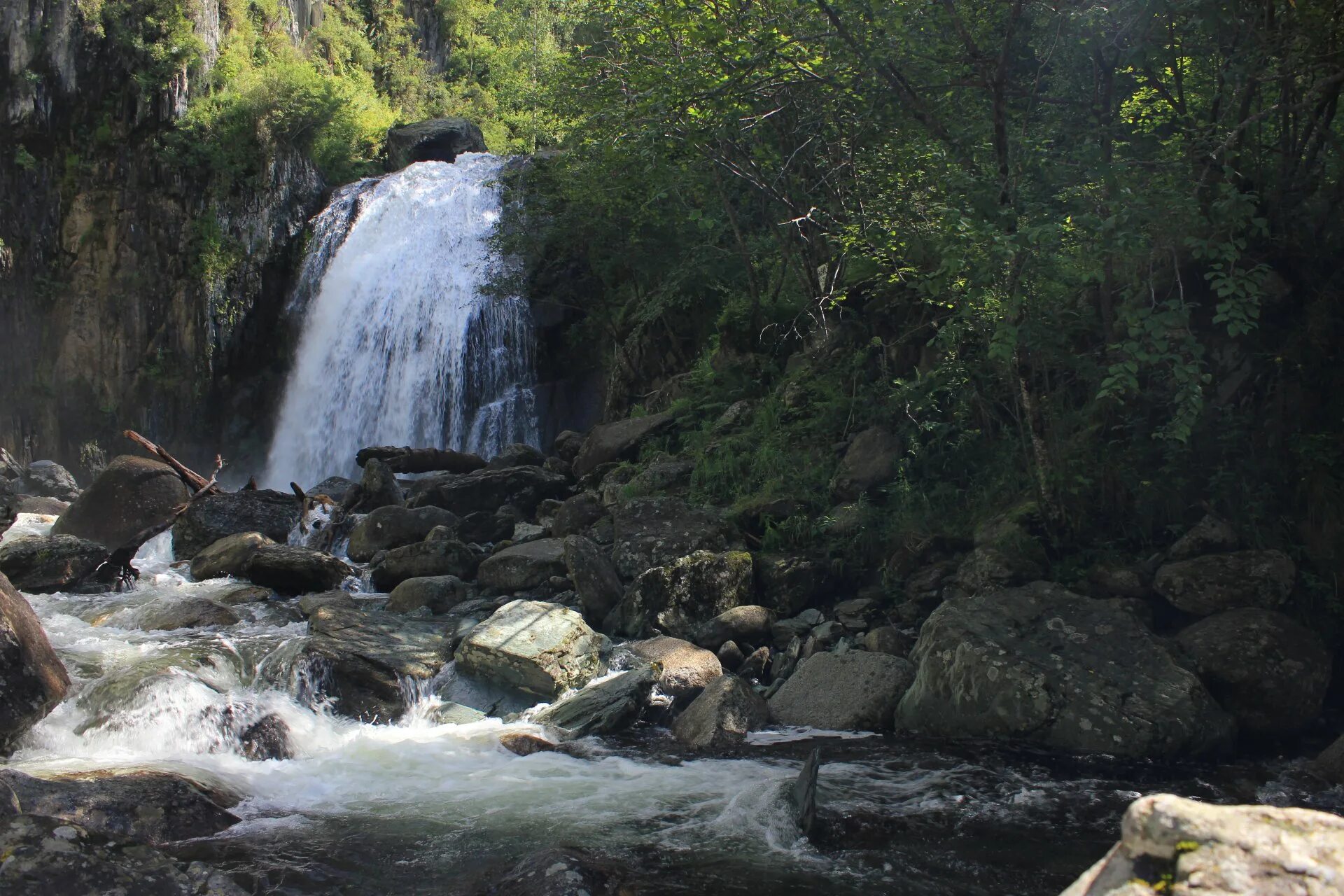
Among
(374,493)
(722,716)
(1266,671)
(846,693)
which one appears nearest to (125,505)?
(374,493)

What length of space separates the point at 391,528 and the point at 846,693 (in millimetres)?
6998

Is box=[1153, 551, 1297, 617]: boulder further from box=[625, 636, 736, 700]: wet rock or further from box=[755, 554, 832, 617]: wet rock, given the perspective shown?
box=[625, 636, 736, 700]: wet rock

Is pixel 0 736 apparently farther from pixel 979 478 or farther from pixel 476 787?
pixel 979 478

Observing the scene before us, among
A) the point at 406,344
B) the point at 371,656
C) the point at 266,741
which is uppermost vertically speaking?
the point at 406,344

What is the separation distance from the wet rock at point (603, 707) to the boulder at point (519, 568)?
2664 millimetres

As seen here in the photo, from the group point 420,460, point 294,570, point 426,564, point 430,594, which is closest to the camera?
point 430,594

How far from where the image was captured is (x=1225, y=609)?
6.71m

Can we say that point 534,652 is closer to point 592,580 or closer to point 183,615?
point 592,580

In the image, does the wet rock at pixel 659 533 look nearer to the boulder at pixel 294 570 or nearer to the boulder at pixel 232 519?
the boulder at pixel 294 570

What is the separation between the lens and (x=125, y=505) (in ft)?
42.4

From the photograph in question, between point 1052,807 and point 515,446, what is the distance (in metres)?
11.7

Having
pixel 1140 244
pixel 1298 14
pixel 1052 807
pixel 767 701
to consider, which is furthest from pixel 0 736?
pixel 1298 14

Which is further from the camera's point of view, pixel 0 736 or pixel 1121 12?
pixel 1121 12

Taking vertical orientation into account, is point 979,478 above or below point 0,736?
above
